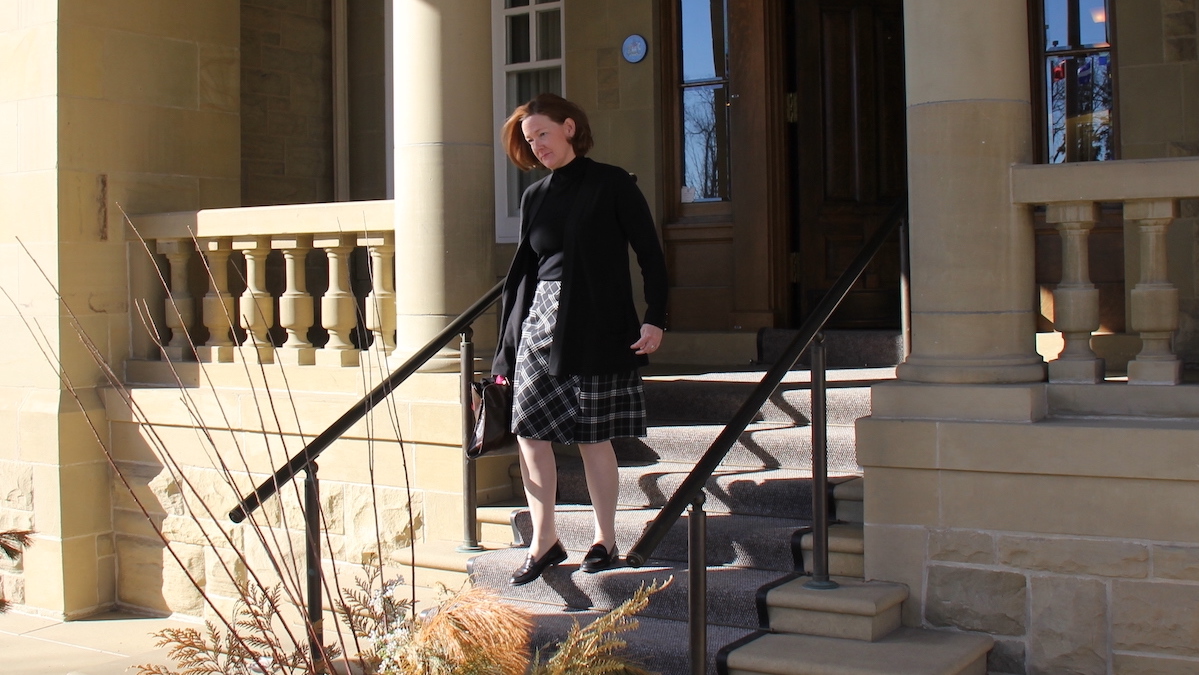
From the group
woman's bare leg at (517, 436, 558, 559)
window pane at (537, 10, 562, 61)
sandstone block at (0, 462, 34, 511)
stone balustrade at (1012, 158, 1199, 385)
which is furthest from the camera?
window pane at (537, 10, 562, 61)

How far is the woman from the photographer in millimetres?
4137

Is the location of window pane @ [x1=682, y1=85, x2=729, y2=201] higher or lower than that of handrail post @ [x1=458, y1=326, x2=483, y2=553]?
higher

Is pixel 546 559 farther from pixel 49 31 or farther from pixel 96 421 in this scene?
pixel 49 31

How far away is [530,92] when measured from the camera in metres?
8.26

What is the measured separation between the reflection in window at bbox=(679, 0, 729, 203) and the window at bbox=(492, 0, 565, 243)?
2.97ft

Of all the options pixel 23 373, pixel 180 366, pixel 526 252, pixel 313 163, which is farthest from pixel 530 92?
pixel 526 252

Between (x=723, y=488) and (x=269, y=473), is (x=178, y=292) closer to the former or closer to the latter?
(x=269, y=473)

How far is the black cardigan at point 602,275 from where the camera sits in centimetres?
413

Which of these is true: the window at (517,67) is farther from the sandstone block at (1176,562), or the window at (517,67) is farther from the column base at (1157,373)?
the sandstone block at (1176,562)

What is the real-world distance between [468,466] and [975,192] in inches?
89.1

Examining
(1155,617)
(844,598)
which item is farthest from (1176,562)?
(844,598)

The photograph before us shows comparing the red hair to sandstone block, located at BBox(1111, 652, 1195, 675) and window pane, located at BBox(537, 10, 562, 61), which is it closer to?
sandstone block, located at BBox(1111, 652, 1195, 675)

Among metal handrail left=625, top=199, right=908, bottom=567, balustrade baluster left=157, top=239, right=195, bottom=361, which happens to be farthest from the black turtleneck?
balustrade baluster left=157, top=239, right=195, bottom=361

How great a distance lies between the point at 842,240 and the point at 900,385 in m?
3.27
